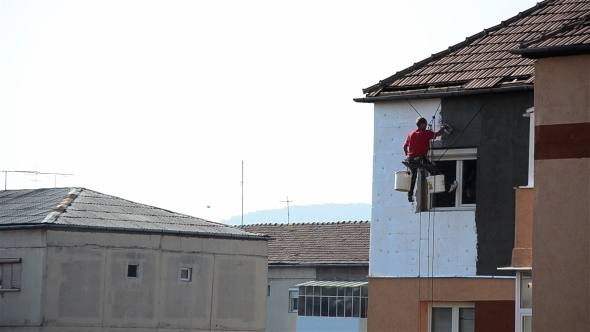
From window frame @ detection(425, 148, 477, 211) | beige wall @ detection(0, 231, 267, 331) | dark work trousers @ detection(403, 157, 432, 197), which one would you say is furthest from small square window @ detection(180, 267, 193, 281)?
dark work trousers @ detection(403, 157, 432, 197)

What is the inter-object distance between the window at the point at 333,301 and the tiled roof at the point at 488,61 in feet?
89.7

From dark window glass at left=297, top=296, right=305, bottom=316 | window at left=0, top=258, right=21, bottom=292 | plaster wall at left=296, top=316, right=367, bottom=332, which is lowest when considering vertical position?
plaster wall at left=296, top=316, right=367, bottom=332

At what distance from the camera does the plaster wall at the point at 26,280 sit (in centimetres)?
3697

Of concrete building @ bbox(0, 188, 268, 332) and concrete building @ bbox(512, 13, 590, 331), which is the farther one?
concrete building @ bbox(0, 188, 268, 332)

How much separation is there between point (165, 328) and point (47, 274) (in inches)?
197

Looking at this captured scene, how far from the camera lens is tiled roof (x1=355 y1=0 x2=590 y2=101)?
20266mm

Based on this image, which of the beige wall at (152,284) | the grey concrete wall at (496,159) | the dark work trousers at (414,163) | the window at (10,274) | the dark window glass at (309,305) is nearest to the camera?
the grey concrete wall at (496,159)

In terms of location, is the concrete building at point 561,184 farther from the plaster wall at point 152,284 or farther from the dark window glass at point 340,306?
the dark window glass at point 340,306

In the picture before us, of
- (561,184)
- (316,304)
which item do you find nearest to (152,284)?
(316,304)

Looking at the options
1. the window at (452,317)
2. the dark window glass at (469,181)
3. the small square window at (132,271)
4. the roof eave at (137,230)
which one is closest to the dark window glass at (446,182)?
the dark window glass at (469,181)

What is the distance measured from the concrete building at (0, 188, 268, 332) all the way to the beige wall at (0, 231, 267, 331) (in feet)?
0.11

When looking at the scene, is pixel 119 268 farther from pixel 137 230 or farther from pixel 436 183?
pixel 436 183

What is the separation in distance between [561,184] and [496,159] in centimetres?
414

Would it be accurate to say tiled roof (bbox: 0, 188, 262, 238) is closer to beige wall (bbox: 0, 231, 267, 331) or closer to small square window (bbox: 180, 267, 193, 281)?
beige wall (bbox: 0, 231, 267, 331)
